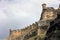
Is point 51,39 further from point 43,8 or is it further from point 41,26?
point 43,8

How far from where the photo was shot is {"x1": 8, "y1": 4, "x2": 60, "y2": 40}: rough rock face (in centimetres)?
3942

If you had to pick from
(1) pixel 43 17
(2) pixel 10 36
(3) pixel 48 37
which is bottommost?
(2) pixel 10 36

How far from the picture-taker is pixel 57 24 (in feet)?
129

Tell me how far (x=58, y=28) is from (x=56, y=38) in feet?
4.95

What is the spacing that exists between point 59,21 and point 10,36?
12499 centimetres

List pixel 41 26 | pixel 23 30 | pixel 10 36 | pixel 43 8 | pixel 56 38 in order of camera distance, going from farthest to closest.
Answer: pixel 10 36 → pixel 23 30 → pixel 43 8 → pixel 41 26 → pixel 56 38

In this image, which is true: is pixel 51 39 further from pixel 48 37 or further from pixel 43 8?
pixel 43 8

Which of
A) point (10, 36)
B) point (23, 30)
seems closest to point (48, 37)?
point (23, 30)

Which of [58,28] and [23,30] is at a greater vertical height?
[58,28]

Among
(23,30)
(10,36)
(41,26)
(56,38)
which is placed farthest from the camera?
(10,36)

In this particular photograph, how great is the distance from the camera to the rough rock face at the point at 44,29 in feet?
129

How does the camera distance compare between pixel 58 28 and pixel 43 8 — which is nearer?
pixel 58 28

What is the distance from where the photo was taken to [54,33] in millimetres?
38625

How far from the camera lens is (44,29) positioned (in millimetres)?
80062
